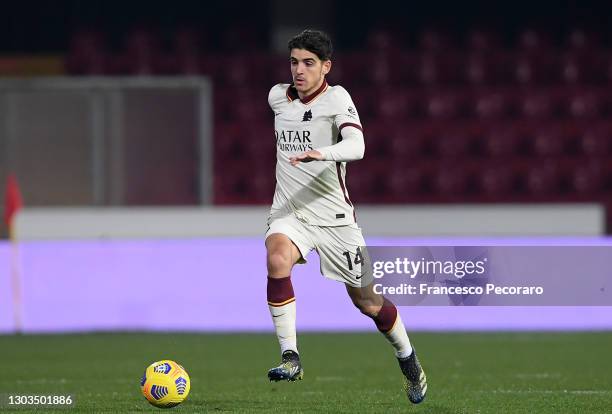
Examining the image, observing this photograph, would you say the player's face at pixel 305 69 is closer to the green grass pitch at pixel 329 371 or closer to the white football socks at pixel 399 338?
the white football socks at pixel 399 338

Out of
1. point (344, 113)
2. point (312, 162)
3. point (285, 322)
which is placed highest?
point (344, 113)

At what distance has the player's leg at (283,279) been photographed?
636cm

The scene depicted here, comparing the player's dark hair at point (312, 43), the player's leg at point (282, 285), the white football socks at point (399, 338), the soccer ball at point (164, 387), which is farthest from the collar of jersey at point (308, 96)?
the soccer ball at point (164, 387)

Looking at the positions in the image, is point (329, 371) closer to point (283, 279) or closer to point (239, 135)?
point (283, 279)

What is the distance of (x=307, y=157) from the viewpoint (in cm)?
599

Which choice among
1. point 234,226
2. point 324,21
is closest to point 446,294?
point 234,226

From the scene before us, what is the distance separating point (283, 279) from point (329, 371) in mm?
2956

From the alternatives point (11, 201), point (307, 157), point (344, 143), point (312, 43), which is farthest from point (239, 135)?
point (307, 157)

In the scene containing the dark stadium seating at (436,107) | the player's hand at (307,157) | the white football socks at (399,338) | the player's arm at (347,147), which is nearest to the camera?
the player's hand at (307,157)

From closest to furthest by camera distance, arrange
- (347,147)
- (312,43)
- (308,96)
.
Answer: (347,147)
(312,43)
(308,96)

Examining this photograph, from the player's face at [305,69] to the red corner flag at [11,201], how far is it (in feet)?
21.4

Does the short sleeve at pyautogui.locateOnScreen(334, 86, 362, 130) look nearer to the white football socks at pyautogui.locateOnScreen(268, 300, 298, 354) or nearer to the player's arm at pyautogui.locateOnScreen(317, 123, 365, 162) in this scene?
the player's arm at pyautogui.locateOnScreen(317, 123, 365, 162)

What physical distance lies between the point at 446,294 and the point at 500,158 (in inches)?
358

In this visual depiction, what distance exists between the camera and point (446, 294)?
7.17 meters
